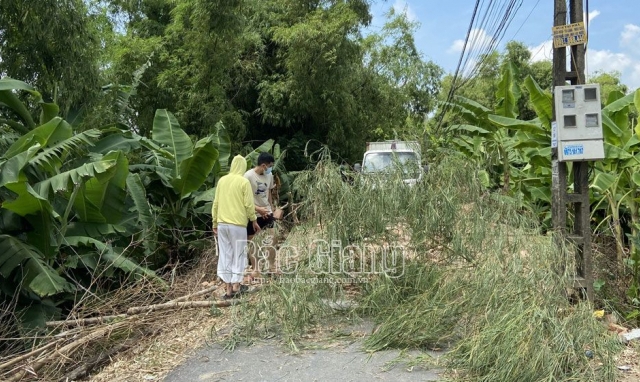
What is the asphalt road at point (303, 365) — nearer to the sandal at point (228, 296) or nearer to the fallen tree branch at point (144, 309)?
the fallen tree branch at point (144, 309)

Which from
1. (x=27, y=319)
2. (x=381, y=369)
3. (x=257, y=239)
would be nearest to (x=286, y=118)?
(x=257, y=239)

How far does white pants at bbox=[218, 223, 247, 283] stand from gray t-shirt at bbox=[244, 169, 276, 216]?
0.69m

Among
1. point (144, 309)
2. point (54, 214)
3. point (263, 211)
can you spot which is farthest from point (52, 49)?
point (144, 309)

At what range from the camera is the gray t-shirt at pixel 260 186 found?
263 inches

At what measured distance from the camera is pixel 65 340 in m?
5.03

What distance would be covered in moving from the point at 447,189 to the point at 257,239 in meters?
2.42

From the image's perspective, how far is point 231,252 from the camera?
6117 mm

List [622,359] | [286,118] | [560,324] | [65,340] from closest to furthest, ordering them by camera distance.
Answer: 1. [560,324]
2. [622,359]
3. [65,340]
4. [286,118]

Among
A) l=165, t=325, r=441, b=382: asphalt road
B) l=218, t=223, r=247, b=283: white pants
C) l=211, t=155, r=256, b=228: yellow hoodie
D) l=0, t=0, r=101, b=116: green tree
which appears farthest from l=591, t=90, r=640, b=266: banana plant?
l=0, t=0, r=101, b=116: green tree

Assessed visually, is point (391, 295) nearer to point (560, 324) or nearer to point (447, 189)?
point (447, 189)

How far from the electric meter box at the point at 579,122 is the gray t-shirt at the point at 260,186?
3.49 meters

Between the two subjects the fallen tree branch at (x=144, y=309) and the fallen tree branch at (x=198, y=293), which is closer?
the fallen tree branch at (x=144, y=309)

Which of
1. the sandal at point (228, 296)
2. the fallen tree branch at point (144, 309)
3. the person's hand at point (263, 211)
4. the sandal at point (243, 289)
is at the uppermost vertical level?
the person's hand at point (263, 211)

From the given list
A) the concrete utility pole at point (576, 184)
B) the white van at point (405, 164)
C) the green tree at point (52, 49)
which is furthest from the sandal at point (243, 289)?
the green tree at point (52, 49)
